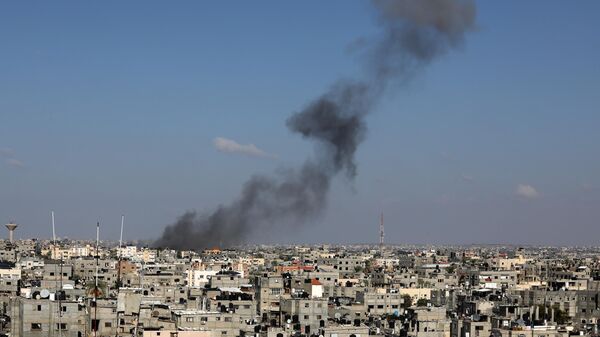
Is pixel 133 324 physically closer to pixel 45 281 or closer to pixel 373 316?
pixel 373 316

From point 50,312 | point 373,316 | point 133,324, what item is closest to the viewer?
point 50,312

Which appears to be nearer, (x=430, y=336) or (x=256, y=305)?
(x=430, y=336)

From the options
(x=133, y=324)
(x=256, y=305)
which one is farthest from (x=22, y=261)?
(x=133, y=324)

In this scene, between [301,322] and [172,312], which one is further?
[301,322]

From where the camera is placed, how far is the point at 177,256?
481 ft

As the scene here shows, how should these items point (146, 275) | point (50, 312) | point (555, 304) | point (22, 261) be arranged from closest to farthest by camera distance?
point (50, 312), point (555, 304), point (146, 275), point (22, 261)

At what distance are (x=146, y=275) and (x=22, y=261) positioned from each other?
27214 millimetres

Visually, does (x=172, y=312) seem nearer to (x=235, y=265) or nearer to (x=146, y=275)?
(x=146, y=275)

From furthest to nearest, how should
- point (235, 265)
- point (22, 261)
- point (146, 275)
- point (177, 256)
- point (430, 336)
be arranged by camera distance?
point (177, 256) < point (235, 265) < point (22, 261) < point (146, 275) < point (430, 336)

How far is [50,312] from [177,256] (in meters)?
101

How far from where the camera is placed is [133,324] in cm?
5525

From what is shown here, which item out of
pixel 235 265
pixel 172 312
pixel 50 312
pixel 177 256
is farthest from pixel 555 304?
pixel 177 256

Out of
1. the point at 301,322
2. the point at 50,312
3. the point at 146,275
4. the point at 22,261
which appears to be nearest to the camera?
the point at 50,312

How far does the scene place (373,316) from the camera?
74.2m
